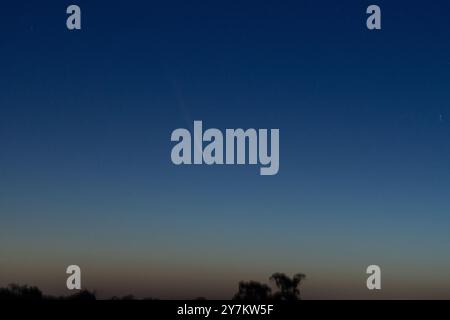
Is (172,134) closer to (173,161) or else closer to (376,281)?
(173,161)

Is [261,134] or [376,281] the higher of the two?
[261,134]

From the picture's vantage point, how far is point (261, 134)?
19031mm
